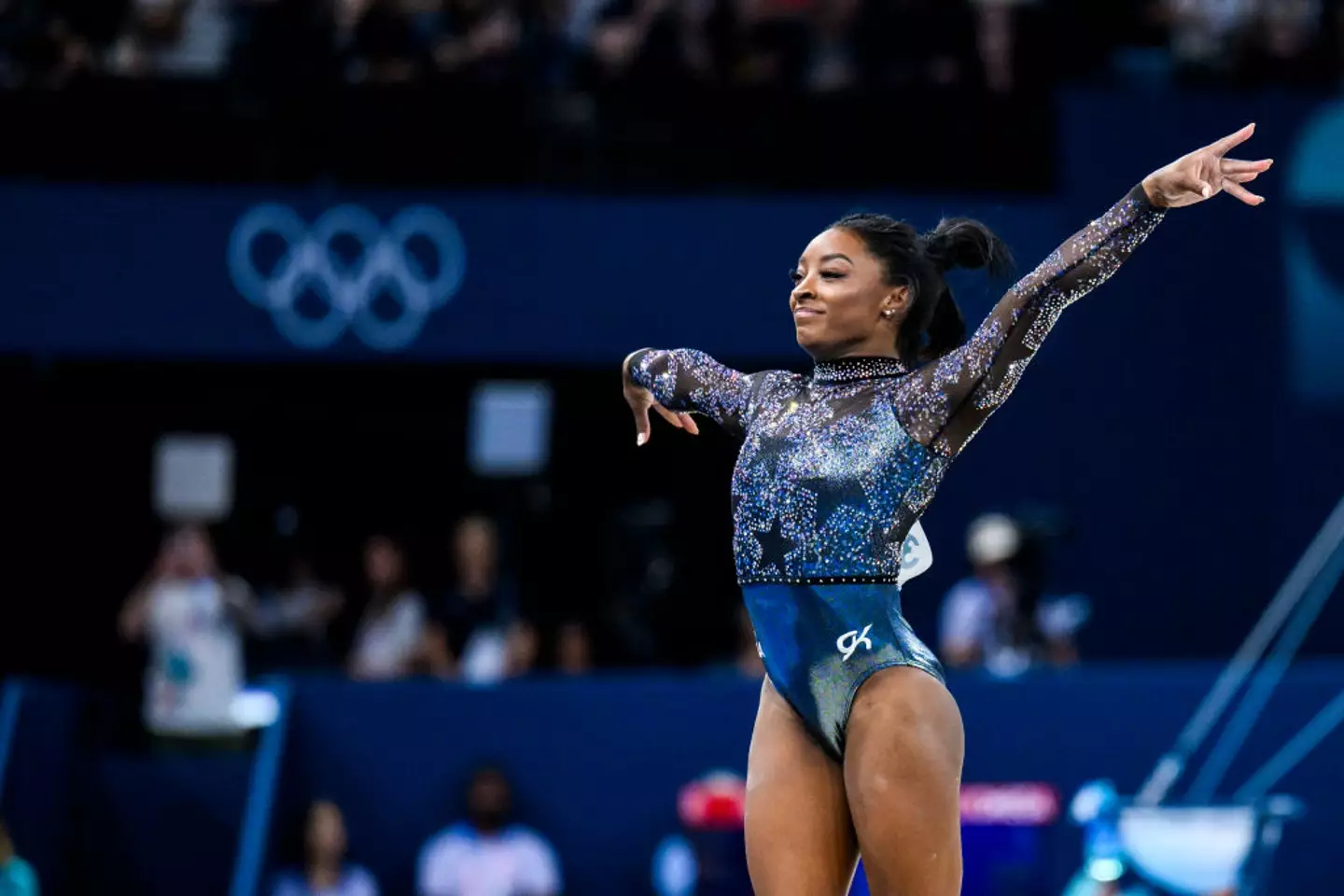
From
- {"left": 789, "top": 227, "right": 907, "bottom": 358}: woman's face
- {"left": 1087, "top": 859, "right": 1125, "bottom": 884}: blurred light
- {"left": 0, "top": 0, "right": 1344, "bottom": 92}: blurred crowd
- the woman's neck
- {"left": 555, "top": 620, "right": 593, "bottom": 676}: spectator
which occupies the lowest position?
the woman's neck

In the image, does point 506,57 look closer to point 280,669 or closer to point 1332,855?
point 280,669

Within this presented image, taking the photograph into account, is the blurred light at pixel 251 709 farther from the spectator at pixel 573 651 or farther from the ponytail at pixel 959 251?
the ponytail at pixel 959 251

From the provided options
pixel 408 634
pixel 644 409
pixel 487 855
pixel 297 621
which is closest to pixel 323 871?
pixel 487 855

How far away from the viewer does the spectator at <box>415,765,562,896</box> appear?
27.0ft

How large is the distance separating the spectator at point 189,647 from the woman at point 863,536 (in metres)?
5.81

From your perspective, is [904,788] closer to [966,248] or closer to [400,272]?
[966,248]

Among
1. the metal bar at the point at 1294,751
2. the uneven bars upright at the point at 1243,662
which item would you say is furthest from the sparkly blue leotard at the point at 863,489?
the metal bar at the point at 1294,751

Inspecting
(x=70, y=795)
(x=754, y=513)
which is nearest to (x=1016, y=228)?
(x=70, y=795)

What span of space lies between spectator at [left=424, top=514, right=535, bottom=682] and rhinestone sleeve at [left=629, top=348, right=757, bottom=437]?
497 centimetres

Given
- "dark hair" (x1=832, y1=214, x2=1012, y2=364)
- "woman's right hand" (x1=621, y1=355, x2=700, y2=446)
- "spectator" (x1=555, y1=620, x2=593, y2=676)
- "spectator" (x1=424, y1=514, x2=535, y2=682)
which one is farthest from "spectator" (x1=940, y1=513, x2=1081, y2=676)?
"dark hair" (x1=832, y1=214, x2=1012, y2=364)

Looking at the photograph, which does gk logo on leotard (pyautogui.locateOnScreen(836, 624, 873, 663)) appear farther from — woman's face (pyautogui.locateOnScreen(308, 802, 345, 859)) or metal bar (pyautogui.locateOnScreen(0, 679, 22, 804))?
metal bar (pyautogui.locateOnScreen(0, 679, 22, 804))

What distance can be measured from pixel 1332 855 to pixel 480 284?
4.95 m

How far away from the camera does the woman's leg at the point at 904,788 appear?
3385 millimetres

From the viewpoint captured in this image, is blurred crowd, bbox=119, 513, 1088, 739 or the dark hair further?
blurred crowd, bbox=119, 513, 1088, 739
